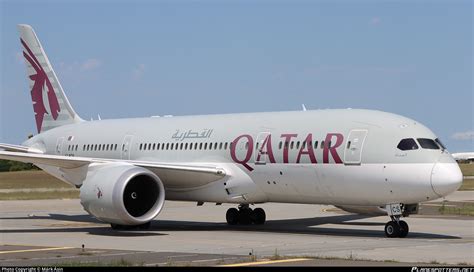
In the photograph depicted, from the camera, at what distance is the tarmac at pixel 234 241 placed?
1917 centimetres

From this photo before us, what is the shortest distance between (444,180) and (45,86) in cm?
2087

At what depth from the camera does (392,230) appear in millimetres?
25000

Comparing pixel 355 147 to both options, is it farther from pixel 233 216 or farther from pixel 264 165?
pixel 233 216

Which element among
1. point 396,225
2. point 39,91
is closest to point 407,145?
point 396,225

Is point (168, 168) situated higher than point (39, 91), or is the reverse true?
point (39, 91)

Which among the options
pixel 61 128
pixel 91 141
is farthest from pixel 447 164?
pixel 61 128

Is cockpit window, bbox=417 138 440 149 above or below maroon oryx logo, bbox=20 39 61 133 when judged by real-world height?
below

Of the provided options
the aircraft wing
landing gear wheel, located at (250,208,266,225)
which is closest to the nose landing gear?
the aircraft wing

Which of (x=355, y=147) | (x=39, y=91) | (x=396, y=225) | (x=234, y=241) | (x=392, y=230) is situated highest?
(x=39, y=91)

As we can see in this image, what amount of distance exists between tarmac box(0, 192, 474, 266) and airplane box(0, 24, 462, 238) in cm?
101

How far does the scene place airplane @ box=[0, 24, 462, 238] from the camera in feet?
81.6

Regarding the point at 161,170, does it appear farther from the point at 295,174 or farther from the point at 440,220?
the point at 440,220

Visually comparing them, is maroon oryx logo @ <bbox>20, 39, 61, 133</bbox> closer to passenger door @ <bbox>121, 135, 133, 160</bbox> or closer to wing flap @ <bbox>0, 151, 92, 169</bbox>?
passenger door @ <bbox>121, 135, 133, 160</bbox>

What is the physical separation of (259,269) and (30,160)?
1519 cm
